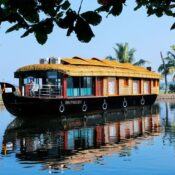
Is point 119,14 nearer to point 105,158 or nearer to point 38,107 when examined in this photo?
point 105,158

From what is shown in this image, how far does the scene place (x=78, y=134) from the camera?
653 inches

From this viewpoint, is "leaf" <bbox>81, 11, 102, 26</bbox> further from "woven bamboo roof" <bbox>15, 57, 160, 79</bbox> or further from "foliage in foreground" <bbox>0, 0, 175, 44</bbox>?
"woven bamboo roof" <bbox>15, 57, 160, 79</bbox>

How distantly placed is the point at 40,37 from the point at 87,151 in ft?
32.9

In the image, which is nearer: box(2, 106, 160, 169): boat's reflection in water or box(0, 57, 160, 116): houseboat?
box(2, 106, 160, 169): boat's reflection in water

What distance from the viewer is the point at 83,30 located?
2260 mm

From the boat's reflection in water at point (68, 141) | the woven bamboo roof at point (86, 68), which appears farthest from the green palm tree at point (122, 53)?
the boat's reflection in water at point (68, 141)

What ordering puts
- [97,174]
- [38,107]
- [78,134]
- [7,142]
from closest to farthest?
[97,174]
[7,142]
[78,134]
[38,107]

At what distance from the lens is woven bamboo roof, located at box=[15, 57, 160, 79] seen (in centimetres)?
2538

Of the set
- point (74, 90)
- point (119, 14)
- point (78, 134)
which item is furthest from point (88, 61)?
point (119, 14)

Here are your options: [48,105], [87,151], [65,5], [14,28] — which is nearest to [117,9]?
[65,5]

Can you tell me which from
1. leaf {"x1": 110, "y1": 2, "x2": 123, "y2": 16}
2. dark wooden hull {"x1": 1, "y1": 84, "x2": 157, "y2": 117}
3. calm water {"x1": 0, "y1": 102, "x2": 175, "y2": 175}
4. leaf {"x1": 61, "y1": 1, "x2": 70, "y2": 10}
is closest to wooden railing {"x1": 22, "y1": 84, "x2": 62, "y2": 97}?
dark wooden hull {"x1": 1, "y1": 84, "x2": 157, "y2": 117}

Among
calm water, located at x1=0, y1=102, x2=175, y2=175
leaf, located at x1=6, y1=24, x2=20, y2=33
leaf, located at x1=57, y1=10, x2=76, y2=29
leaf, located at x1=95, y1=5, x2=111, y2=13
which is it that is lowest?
calm water, located at x1=0, y1=102, x2=175, y2=175

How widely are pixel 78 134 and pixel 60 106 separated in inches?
308

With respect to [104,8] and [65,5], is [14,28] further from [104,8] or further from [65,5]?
[104,8]
